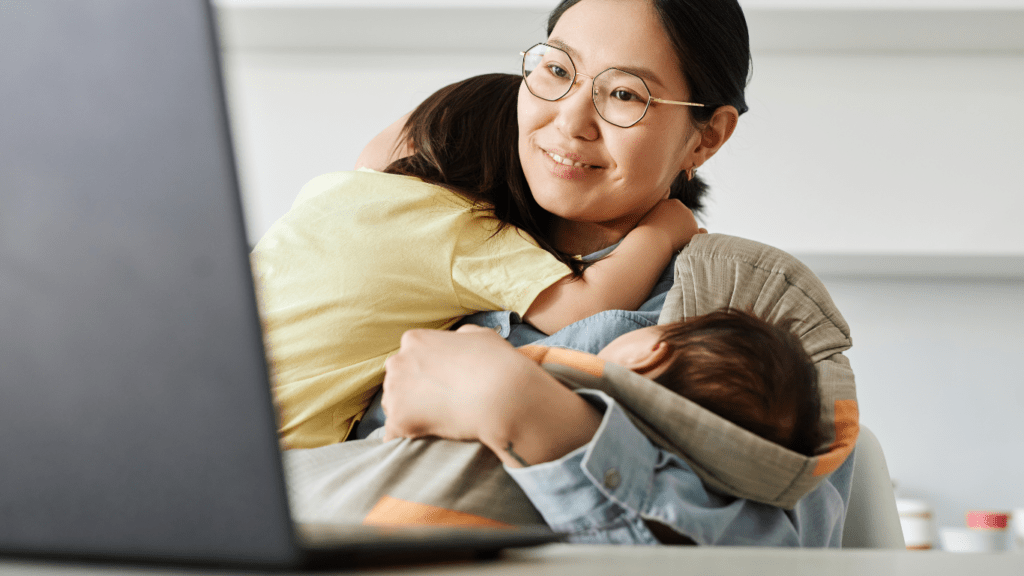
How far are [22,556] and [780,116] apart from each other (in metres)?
1.99

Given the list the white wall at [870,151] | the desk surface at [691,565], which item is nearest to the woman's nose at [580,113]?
the desk surface at [691,565]

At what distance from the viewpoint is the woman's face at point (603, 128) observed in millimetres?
896

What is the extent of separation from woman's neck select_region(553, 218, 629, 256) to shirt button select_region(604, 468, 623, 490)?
0.52 meters

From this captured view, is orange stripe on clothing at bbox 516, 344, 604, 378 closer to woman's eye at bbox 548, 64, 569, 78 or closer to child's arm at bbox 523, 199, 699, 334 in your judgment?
child's arm at bbox 523, 199, 699, 334

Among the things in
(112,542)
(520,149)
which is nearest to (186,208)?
(112,542)

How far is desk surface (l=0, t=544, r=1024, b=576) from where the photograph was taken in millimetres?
214

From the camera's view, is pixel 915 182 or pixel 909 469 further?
pixel 909 469

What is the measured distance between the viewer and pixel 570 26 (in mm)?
939

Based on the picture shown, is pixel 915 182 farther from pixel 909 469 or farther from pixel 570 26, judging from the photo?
pixel 570 26

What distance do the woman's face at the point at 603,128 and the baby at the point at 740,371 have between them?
0.28 metres

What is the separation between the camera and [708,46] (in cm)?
94

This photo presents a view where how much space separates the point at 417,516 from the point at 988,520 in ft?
6.03

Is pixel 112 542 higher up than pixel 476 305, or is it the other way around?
pixel 112 542

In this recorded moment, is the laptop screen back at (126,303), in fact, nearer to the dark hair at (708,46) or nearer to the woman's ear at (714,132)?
the dark hair at (708,46)
